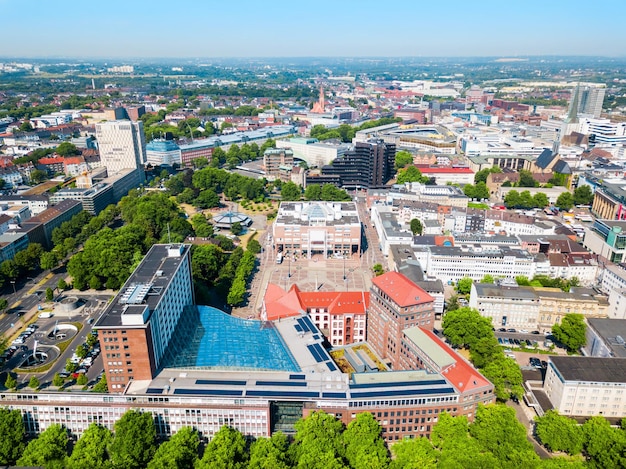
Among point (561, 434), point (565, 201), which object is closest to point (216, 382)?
point (561, 434)

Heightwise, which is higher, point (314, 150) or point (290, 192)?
point (314, 150)

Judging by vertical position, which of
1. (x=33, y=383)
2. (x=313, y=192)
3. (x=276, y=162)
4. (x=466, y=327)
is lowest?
(x=313, y=192)

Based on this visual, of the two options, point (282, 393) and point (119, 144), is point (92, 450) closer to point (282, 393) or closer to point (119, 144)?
point (282, 393)

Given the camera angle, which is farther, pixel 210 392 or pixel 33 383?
pixel 33 383

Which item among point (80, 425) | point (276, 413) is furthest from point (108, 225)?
point (276, 413)

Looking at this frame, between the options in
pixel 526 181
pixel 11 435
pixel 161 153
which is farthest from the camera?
pixel 161 153

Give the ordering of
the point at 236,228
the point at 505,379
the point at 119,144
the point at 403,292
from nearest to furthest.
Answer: the point at 505,379 → the point at 403,292 → the point at 236,228 → the point at 119,144

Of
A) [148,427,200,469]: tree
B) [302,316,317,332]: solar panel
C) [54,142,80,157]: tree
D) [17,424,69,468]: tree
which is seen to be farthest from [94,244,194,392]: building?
[54,142,80,157]: tree
